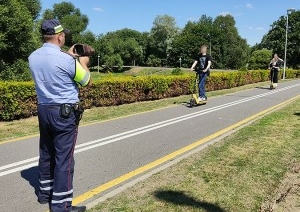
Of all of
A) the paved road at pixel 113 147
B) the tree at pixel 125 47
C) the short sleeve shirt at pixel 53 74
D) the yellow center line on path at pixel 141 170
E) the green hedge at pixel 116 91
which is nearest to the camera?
the short sleeve shirt at pixel 53 74

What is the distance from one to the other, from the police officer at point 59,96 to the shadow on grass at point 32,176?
87 cm

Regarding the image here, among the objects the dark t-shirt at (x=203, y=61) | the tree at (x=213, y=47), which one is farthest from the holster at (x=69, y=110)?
the tree at (x=213, y=47)

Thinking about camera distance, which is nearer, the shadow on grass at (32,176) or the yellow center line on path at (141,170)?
the yellow center line on path at (141,170)

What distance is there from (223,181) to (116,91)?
885 centimetres

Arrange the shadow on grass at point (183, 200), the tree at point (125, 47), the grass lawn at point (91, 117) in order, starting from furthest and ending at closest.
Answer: the tree at point (125, 47) → the grass lawn at point (91, 117) → the shadow on grass at point (183, 200)

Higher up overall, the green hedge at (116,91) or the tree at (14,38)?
the tree at (14,38)

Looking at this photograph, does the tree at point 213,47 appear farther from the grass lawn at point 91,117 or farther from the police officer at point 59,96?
the police officer at point 59,96

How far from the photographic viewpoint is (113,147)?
727cm

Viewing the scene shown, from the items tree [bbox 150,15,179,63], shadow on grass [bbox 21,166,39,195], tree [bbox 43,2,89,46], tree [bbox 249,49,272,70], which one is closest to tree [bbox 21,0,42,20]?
shadow on grass [bbox 21,166,39,195]

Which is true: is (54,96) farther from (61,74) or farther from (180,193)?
(180,193)

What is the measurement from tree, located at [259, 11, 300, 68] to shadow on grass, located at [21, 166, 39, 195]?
227 ft

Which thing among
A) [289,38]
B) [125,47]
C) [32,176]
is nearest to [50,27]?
[32,176]

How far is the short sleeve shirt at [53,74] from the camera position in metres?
4.03

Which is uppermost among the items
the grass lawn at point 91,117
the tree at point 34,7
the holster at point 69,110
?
the tree at point 34,7
